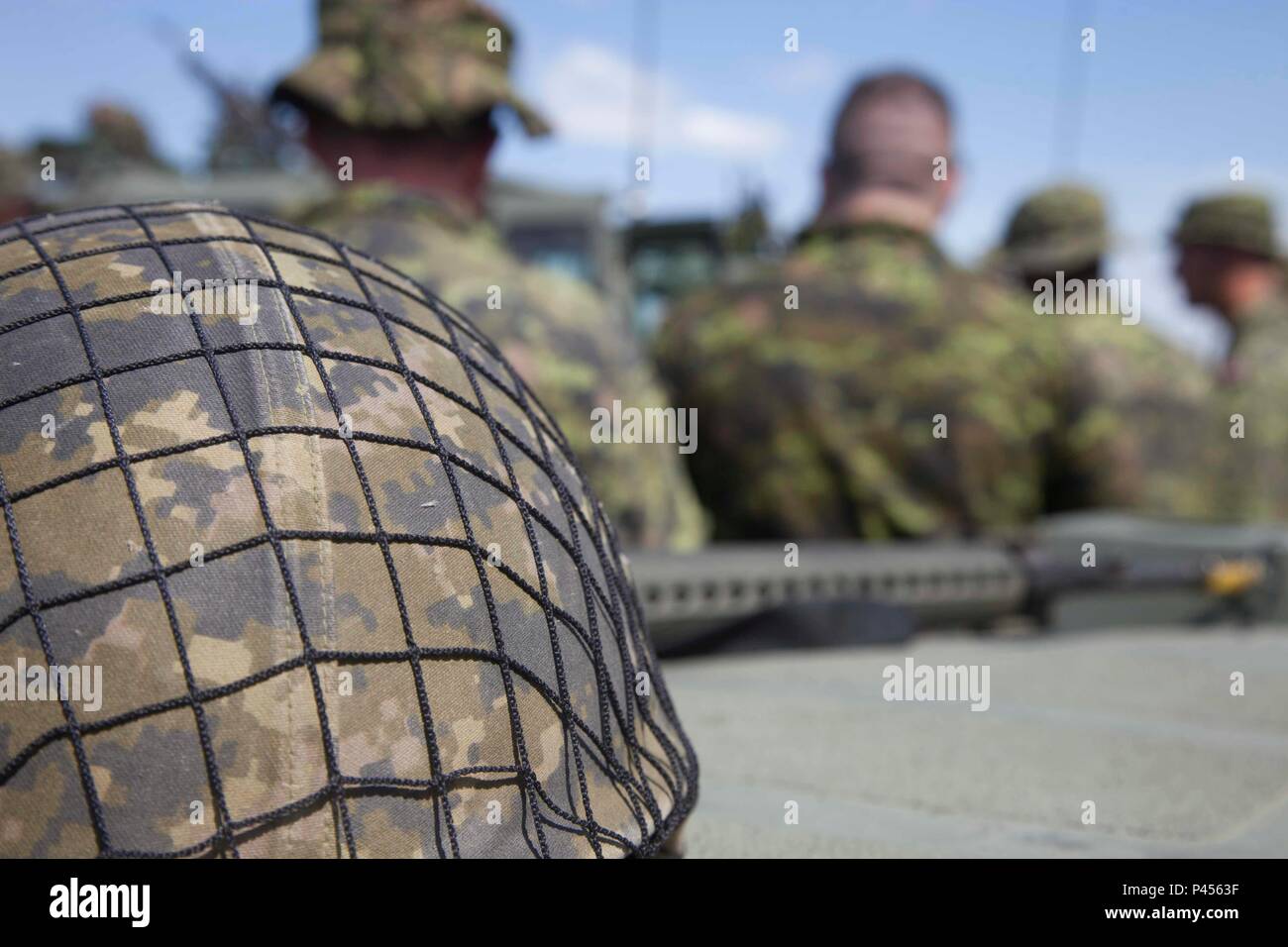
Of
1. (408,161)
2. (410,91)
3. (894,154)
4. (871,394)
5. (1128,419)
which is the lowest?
(1128,419)

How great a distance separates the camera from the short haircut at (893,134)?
215 inches

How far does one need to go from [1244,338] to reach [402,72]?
4635mm

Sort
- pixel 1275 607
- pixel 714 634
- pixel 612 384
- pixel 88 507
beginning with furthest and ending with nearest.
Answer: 1. pixel 1275 607
2. pixel 612 384
3. pixel 714 634
4. pixel 88 507

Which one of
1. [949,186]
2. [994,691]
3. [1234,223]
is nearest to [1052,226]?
[1234,223]

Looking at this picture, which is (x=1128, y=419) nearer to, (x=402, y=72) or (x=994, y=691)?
(x=994, y=691)

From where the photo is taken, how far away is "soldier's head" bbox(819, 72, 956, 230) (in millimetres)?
Result: 5445

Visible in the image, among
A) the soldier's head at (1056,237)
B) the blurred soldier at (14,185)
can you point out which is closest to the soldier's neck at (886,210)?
the soldier's head at (1056,237)

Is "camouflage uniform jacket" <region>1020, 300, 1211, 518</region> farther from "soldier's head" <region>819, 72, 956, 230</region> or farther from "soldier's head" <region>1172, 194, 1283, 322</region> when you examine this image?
"soldier's head" <region>1172, 194, 1283, 322</region>

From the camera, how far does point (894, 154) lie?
214 inches

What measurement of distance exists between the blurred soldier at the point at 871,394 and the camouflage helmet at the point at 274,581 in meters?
3.43

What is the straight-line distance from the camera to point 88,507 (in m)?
1.37
